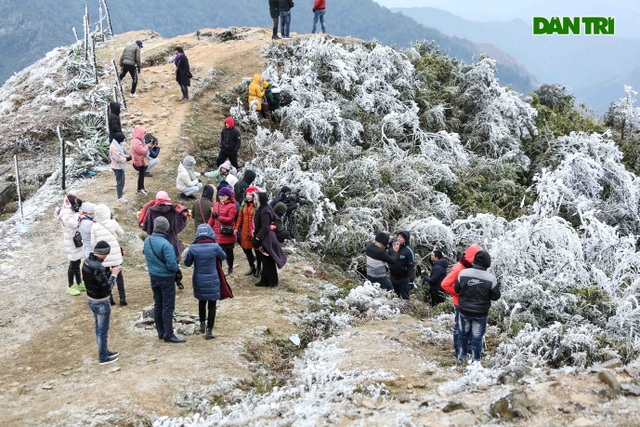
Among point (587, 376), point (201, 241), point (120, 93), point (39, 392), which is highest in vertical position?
point (120, 93)

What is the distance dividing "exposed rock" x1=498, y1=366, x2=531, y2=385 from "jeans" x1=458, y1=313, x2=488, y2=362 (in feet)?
2.82

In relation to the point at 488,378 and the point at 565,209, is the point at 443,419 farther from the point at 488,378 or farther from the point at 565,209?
the point at 565,209

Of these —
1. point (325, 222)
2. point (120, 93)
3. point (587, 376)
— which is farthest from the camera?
point (120, 93)

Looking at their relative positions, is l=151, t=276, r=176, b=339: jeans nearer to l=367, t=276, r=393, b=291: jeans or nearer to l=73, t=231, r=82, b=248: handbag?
l=73, t=231, r=82, b=248: handbag

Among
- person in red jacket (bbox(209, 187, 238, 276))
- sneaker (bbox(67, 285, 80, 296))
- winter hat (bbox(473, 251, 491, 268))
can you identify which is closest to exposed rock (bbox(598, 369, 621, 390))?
winter hat (bbox(473, 251, 491, 268))

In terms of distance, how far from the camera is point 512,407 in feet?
15.8

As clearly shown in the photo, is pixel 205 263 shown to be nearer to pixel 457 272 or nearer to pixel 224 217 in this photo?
pixel 224 217

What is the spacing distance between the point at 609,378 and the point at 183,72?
14820 mm

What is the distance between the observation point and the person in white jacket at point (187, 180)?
12.1 m

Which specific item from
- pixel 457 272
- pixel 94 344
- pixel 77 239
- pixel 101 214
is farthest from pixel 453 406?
pixel 77 239

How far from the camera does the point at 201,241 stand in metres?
6.85

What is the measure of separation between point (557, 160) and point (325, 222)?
1002 cm

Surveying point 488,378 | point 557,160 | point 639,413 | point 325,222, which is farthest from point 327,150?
point 639,413

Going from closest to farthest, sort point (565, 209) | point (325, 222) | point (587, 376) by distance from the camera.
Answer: point (587, 376)
point (325, 222)
point (565, 209)
